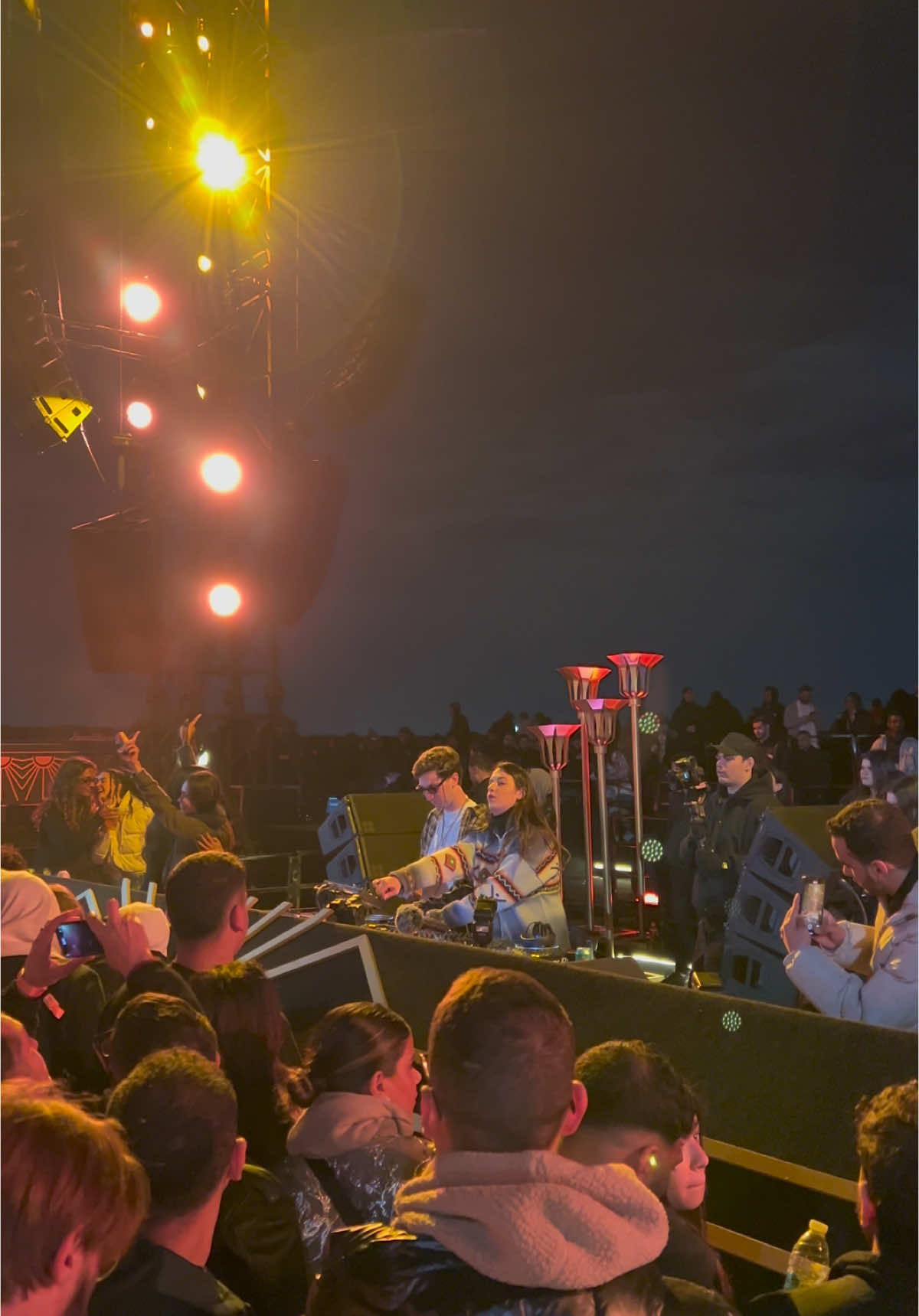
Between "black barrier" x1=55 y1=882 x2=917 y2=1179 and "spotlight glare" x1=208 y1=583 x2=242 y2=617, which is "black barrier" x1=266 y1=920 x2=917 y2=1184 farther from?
"spotlight glare" x1=208 y1=583 x2=242 y2=617

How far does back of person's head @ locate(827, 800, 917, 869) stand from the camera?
271 centimetres


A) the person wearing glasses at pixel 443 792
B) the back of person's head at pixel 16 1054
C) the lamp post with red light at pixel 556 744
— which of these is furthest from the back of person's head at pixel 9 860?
the lamp post with red light at pixel 556 744

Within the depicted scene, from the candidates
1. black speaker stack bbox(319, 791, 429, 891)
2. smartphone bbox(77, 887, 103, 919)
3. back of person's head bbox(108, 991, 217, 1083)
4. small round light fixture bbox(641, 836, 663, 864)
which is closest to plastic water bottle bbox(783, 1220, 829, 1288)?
back of person's head bbox(108, 991, 217, 1083)

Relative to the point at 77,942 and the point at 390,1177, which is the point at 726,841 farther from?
the point at 390,1177

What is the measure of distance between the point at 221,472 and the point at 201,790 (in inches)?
174

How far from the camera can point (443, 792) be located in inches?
201

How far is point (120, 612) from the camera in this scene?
9.65 metres

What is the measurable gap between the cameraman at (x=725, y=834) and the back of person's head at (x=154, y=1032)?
401cm

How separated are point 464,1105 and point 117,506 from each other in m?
9.19

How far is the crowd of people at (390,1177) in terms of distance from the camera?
1.30m

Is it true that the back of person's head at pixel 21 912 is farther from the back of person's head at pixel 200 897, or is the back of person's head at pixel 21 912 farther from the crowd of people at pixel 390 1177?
the crowd of people at pixel 390 1177

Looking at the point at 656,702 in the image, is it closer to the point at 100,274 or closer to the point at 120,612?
the point at 120,612

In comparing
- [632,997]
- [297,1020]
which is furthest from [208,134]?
[632,997]

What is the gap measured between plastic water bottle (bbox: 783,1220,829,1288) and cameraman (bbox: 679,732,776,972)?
147 inches
